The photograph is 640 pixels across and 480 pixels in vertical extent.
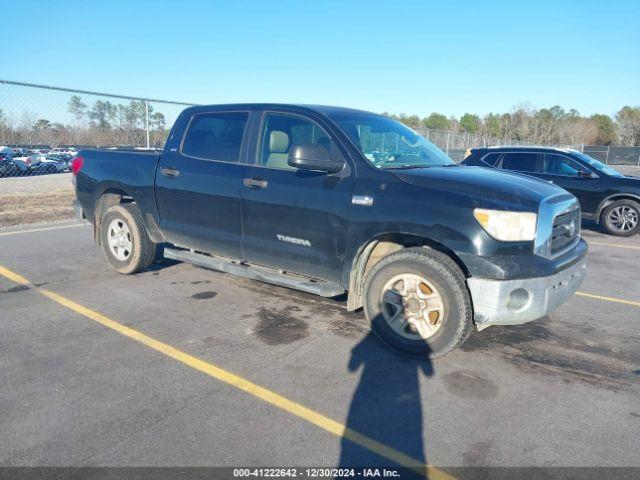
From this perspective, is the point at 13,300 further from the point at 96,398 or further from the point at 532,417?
the point at 532,417

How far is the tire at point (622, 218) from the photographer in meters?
9.59

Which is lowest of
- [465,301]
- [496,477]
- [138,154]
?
[496,477]

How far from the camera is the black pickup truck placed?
137 inches

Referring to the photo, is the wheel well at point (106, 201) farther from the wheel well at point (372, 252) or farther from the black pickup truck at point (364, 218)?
the wheel well at point (372, 252)

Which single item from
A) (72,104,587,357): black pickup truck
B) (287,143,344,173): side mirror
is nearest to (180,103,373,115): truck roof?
(72,104,587,357): black pickup truck

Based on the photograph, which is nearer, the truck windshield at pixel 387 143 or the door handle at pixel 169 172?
the truck windshield at pixel 387 143

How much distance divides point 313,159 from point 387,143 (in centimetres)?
102

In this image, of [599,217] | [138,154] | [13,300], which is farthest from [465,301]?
[599,217]

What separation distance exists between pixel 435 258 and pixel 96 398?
2565 mm

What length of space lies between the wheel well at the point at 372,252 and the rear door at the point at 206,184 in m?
1.33

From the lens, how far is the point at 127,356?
3.73m

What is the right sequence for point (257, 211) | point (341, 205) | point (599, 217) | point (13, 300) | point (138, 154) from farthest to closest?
point (599, 217)
point (138, 154)
point (13, 300)
point (257, 211)
point (341, 205)

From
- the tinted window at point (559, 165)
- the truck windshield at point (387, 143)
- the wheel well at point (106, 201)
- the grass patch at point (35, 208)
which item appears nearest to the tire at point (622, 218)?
the tinted window at point (559, 165)

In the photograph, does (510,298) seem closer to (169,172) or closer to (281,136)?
(281,136)
